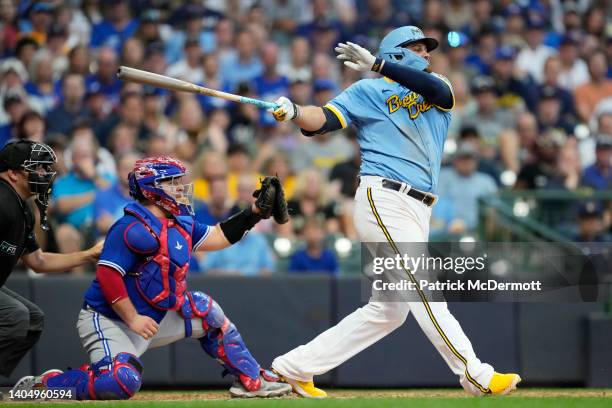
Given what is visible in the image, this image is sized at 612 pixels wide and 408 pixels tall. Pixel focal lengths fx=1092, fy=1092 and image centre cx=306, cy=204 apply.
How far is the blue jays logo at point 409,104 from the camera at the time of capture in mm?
6559

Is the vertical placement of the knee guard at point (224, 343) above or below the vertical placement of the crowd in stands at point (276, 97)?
below

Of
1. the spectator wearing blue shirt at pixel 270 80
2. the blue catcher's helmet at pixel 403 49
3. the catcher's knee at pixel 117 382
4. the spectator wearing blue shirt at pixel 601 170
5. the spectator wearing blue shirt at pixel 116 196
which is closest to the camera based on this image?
the catcher's knee at pixel 117 382

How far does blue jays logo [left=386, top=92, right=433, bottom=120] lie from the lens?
656 centimetres

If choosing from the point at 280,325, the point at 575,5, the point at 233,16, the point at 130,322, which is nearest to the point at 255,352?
the point at 280,325

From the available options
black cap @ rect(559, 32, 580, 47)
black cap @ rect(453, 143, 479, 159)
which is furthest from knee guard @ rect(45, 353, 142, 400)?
black cap @ rect(559, 32, 580, 47)

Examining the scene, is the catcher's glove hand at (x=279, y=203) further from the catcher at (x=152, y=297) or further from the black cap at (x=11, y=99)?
the black cap at (x=11, y=99)

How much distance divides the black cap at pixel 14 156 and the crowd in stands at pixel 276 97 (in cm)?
242

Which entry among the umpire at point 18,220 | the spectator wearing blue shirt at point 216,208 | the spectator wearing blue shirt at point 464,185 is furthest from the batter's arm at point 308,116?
the spectator wearing blue shirt at point 464,185

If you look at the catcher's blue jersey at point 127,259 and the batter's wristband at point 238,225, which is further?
the batter's wristband at point 238,225

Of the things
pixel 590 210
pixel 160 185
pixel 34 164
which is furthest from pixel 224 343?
pixel 590 210

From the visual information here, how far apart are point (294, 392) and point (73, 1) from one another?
7645mm

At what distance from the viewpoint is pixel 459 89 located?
39.7 feet

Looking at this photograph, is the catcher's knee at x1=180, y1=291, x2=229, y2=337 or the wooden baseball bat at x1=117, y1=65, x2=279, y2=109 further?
the catcher's knee at x1=180, y1=291, x2=229, y2=337

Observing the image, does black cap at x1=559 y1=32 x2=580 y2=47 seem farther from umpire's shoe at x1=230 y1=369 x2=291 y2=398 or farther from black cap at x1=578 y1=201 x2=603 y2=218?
umpire's shoe at x1=230 y1=369 x2=291 y2=398
